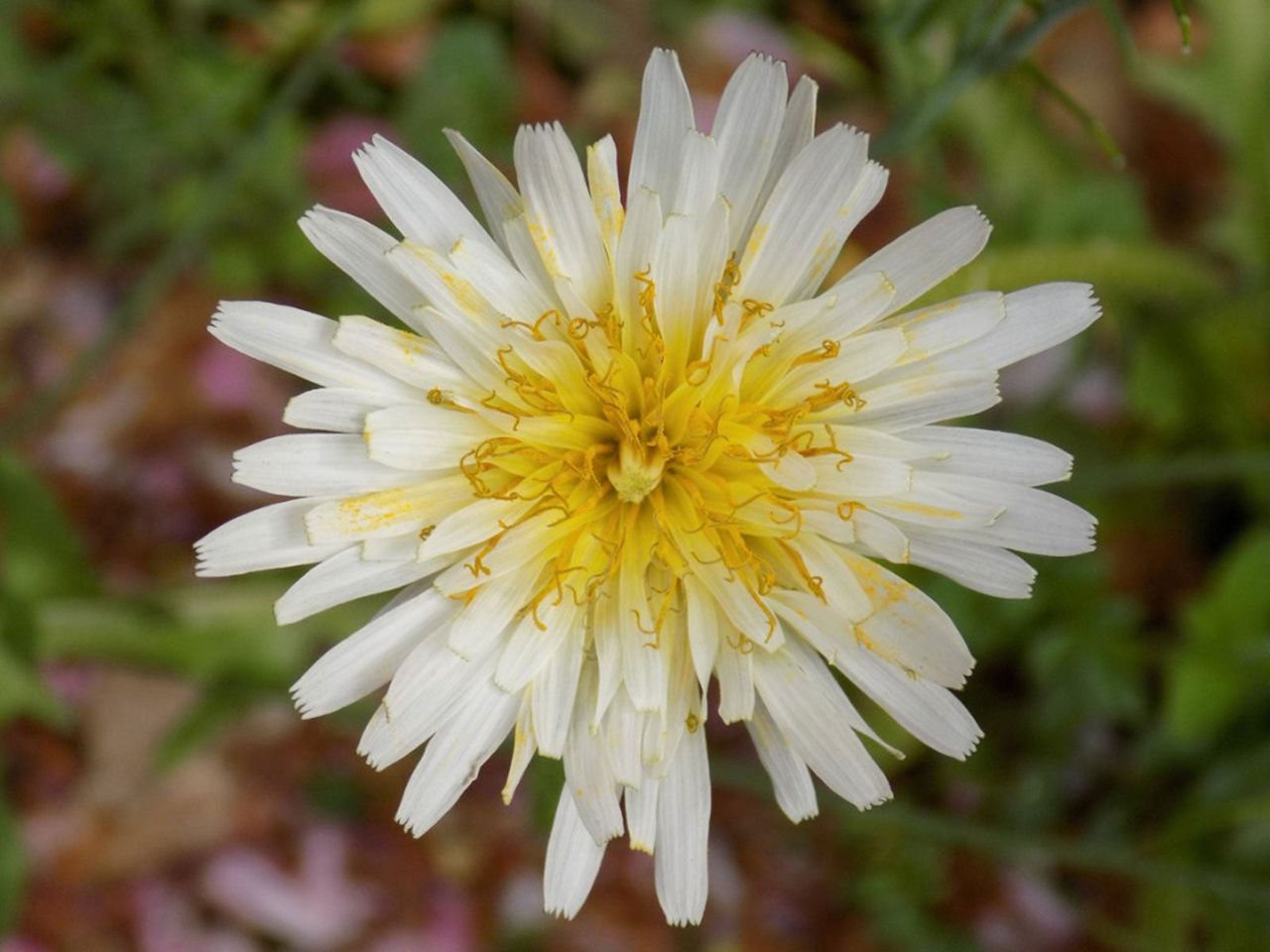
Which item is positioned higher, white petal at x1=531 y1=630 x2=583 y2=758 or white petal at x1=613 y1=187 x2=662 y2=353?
white petal at x1=613 y1=187 x2=662 y2=353

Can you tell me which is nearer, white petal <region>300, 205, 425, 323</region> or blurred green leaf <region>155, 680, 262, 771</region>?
white petal <region>300, 205, 425, 323</region>

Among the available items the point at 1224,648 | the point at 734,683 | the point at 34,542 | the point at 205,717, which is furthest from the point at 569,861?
the point at 1224,648

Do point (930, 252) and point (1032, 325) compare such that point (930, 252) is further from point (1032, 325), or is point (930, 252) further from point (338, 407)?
point (338, 407)

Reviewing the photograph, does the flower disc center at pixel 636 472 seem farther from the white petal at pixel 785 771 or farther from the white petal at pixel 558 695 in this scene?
the white petal at pixel 785 771

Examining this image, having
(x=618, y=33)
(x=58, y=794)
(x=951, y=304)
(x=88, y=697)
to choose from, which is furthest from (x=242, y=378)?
(x=951, y=304)

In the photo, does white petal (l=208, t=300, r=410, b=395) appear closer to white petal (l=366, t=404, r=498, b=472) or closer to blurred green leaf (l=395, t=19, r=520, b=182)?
white petal (l=366, t=404, r=498, b=472)

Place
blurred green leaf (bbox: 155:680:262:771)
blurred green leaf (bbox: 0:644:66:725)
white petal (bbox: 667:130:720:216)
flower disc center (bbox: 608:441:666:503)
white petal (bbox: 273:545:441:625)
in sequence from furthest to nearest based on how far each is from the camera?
blurred green leaf (bbox: 155:680:262:771) → blurred green leaf (bbox: 0:644:66:725) → flower disc center (bbox: 608:441:666:503) → white petal (bbox: 273:545:441:625) → white petal (bbox: 667:130:720:216)

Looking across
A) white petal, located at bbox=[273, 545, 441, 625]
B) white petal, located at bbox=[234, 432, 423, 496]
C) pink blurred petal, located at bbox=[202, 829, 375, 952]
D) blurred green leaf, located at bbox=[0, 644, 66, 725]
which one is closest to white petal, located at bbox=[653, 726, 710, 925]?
white petal, located at bbox=[273, 545, 441, 625]
